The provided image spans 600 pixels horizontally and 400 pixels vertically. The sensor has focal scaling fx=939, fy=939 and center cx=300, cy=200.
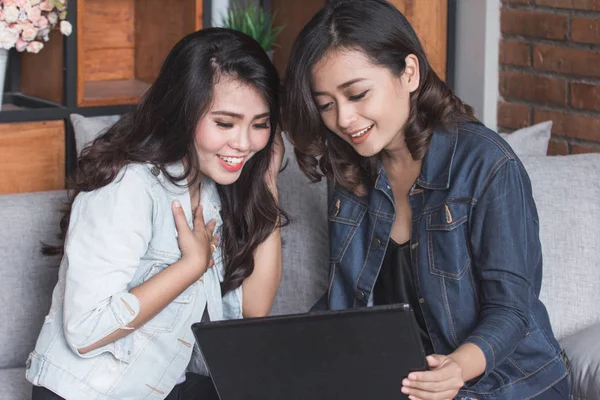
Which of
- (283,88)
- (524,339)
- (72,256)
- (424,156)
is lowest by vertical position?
(524,339)

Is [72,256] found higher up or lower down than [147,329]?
higher up

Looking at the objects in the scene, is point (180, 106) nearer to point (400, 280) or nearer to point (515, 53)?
point (400, 280)

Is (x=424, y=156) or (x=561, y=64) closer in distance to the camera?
(x=424, y=156)

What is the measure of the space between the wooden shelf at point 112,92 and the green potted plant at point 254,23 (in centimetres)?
33

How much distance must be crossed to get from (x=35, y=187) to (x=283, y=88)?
1065 millimetres

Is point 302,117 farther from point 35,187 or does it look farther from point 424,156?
point 35,187

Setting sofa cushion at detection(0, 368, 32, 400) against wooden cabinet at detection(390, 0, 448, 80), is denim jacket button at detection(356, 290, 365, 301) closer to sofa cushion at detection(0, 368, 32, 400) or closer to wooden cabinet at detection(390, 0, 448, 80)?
sofa cushion at detection(0, 368, 32, 400)

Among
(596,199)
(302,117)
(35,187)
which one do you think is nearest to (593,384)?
(596,199)

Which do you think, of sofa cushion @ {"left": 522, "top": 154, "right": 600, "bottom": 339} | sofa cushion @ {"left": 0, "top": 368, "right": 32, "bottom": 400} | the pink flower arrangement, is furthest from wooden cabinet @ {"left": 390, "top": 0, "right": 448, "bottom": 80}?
sofa cushion @ {"left": 0, "top": 368, "right": 32, "bottom": 400}

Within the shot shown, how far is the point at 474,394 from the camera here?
5.44 feet

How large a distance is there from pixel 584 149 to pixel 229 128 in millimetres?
1227

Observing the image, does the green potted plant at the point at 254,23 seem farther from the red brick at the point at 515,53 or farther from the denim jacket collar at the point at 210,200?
the denim jacket collar at the point at 210,200

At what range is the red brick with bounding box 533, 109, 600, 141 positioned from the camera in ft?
8.22

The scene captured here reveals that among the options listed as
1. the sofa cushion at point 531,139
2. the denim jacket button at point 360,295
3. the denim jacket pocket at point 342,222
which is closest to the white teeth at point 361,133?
the denim jacket pocket at point 342,222
